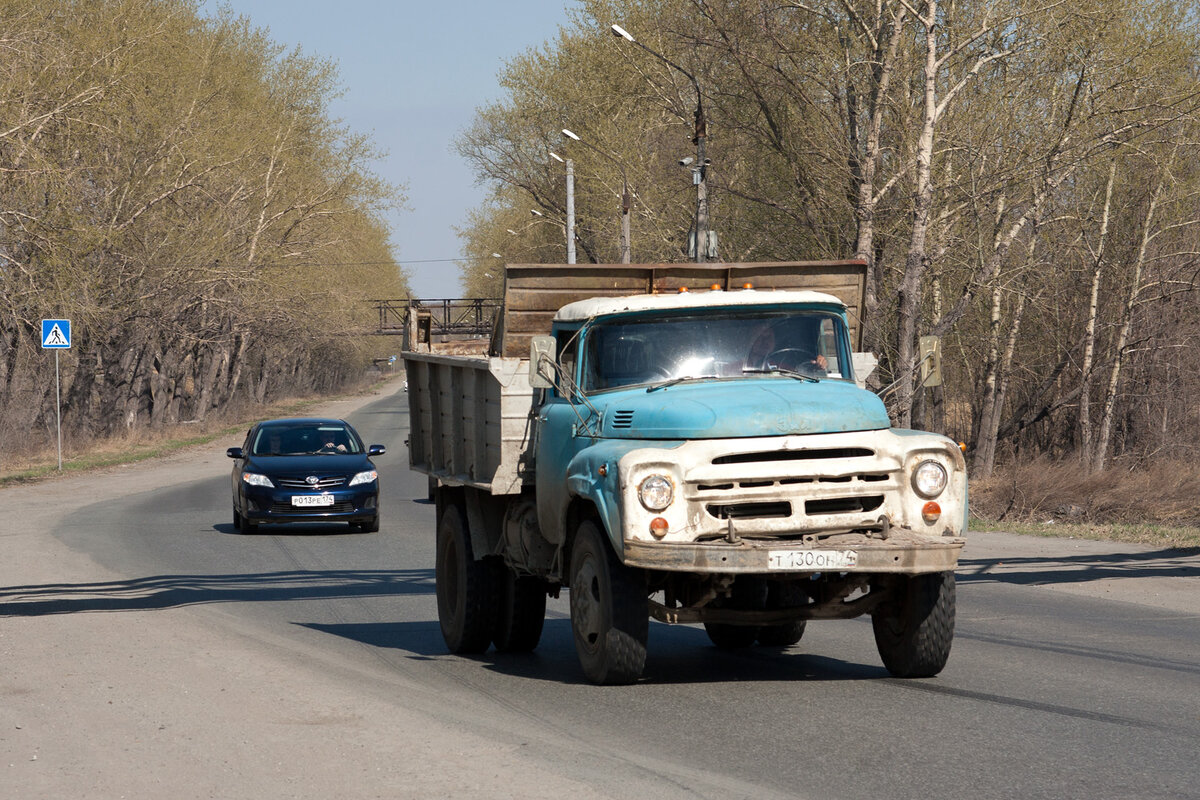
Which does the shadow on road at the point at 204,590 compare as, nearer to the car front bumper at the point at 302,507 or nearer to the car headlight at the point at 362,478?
the car front bumper at the point at 302,507

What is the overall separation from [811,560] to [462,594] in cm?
328

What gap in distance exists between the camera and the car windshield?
22.4 meters

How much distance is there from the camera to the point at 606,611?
8.18 m

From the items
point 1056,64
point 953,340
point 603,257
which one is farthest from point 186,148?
point 1056,64

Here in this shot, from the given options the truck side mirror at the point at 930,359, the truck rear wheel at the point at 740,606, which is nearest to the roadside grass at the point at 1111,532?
the truck rear wheel at the point at 740,606

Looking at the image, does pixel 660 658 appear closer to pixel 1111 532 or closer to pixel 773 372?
pixel 773 372

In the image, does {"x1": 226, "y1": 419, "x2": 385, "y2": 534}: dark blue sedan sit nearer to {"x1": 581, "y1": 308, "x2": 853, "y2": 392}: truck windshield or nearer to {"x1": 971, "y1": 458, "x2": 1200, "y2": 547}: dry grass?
{"x1": 971, "y1": 458, "x2": 1200, "y2": 547}: dry grass

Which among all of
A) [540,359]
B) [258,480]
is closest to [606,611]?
[540,359]

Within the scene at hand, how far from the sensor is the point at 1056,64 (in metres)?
26.4

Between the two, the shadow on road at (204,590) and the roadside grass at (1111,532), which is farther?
the roadside grass at (1111,532)

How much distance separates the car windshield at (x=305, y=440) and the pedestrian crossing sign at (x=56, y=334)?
11.8 metres

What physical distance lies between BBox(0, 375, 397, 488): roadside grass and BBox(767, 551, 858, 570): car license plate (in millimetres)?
27586

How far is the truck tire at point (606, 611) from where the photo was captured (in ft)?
26.7

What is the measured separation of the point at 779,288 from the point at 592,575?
9.32 feet
